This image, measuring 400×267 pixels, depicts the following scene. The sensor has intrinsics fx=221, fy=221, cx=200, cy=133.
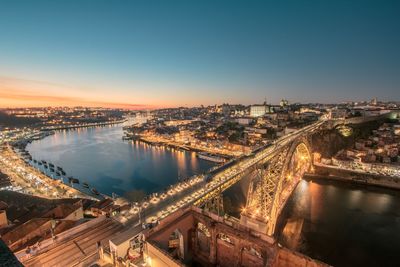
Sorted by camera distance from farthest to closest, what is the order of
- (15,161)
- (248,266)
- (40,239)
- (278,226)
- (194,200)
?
(15,161) → (278,226) → (194,200) → (40,239) → (248,266)

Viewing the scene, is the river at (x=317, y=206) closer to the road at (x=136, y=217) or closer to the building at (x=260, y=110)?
the road at (x=136, y=217)

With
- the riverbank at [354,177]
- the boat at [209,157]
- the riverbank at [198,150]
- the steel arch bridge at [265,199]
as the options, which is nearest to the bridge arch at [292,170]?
the steel arch bridge at [265,199]

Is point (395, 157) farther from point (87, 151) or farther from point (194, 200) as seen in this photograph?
point (87, 151)

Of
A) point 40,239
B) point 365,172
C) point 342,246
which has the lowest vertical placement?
point 342,246

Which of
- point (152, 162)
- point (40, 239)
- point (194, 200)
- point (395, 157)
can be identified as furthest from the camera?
point (152, 162)

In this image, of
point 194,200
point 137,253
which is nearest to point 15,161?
point 194,200

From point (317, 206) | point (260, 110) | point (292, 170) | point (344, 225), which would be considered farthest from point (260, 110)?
point (344, 225)
